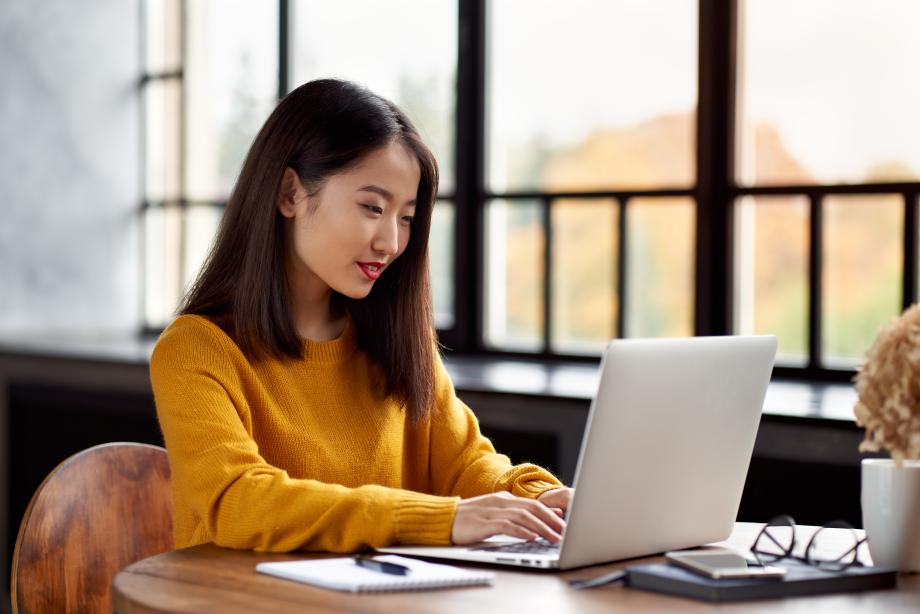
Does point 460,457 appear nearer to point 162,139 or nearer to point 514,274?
point 514,274

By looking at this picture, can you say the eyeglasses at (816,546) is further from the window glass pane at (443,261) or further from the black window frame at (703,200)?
the window glass pane at (443,261)

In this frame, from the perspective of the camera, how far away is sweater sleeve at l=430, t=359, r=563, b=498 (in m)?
1.87

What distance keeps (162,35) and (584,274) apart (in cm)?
218

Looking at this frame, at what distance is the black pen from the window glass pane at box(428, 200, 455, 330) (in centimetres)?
262

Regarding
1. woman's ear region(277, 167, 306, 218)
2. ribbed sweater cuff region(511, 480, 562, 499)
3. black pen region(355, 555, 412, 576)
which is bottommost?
black pen region(355, 555, 412, 576)

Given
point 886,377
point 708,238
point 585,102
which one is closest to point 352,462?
point 886,377

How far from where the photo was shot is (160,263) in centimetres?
504

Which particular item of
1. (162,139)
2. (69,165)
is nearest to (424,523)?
(69,165)

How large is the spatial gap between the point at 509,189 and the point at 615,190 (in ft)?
1.30

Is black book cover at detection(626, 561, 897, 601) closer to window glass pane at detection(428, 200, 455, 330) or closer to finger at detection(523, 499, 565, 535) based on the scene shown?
finger at detection(523, 499, 565, 535)

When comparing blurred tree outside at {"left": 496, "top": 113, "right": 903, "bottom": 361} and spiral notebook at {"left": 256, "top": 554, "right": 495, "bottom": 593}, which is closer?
spiral notebook at {"left": 256, "top": 554, "right": 495, "bottom": 593}

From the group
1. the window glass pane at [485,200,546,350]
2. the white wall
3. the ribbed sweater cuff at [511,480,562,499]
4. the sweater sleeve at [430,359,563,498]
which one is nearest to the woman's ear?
the sweater sleeve at [430,359,563,498]

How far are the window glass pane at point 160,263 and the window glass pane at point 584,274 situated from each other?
71.1 inches

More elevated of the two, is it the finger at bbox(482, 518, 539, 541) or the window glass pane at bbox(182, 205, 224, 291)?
the window glass pane at bbox(182, 205, 224, 291)
